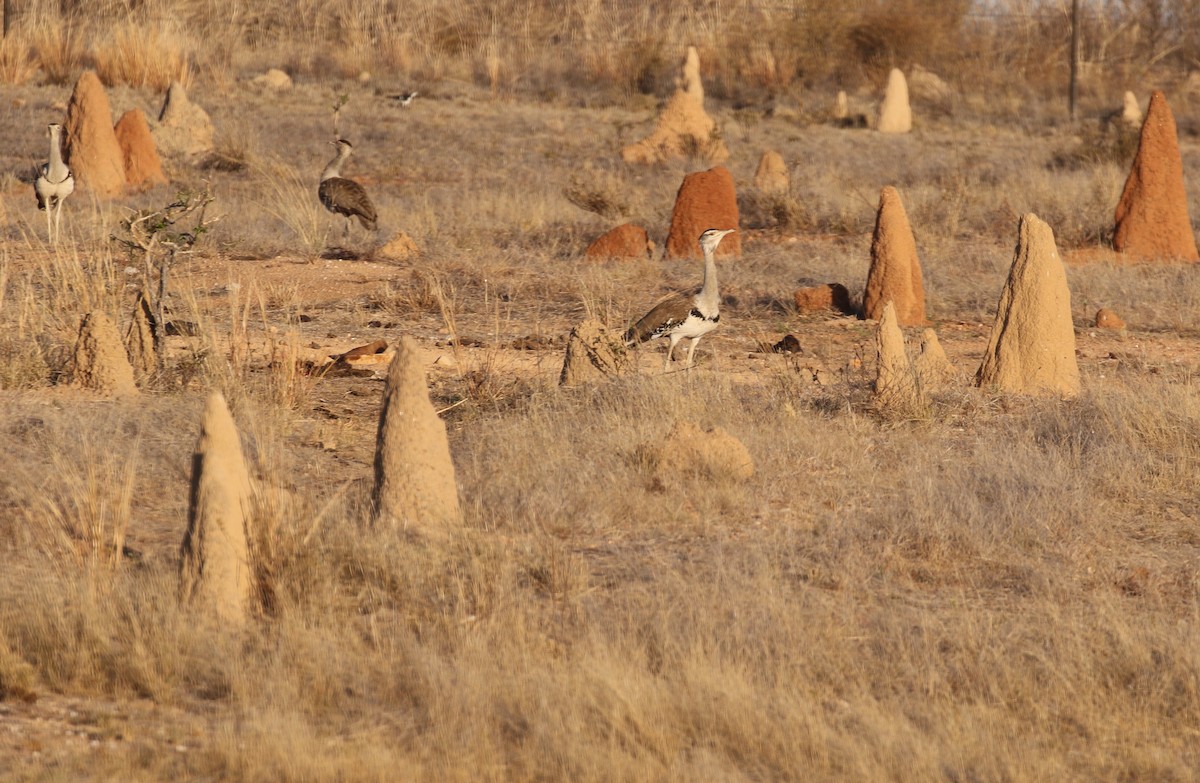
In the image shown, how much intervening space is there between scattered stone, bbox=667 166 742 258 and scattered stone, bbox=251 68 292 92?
11.6 metres

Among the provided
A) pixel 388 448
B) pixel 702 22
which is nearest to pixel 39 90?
pixel 702 22

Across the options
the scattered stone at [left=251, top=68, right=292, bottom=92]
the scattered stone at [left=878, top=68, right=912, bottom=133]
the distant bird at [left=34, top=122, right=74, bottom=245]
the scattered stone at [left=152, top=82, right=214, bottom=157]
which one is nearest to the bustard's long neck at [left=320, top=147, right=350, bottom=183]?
the distant bird at [left=34, top=122, right=74, bottom=245]

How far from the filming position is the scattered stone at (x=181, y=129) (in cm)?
1742

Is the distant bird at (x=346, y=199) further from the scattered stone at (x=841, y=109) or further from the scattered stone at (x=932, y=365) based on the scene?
the scattered stone at (x=841, y=109)

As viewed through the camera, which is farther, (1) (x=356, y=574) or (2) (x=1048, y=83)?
(2) (x=1048, y=83)

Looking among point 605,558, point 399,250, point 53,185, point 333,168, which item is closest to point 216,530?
point 605,558

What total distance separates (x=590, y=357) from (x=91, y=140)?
9.01 m

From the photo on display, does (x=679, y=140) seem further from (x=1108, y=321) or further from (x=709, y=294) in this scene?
(x=709, y=294)

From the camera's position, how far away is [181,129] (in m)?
17.5

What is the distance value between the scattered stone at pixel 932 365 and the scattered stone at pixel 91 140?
9.37 m

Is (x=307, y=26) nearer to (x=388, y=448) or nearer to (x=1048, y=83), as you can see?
(x=1048, y=83)

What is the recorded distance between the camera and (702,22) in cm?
2869

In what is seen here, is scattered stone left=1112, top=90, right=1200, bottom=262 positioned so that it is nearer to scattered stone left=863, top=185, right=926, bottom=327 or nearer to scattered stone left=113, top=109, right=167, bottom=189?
scattered stone left=863, top=185, right=926, bottom=327

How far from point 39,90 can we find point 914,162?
36.2 ft
